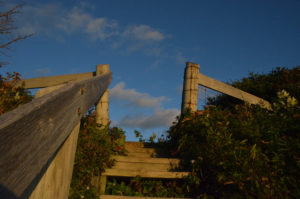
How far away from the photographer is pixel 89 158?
390 centimetres

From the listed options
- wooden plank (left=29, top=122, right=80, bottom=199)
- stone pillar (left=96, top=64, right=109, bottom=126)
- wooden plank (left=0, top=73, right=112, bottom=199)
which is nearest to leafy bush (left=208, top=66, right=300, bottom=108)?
stone pillar (left=96, top=64, right=109, bottom=126)

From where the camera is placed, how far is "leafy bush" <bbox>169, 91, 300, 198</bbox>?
2986mm

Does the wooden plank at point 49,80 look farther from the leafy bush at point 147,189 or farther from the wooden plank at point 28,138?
the wooden plank at point 28,138

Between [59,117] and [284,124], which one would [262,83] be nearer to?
[284,124]

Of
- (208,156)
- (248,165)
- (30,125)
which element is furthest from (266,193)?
(30,125)

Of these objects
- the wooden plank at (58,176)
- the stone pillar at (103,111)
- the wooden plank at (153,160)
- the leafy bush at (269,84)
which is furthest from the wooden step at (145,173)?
the leafy bush at (269,84)

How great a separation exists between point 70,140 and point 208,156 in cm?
235

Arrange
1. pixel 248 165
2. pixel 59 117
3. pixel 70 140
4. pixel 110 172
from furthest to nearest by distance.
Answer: pixel 110 172
pixel 248 165
pixel 70 140
pixel 59 117

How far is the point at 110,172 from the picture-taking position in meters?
3.99

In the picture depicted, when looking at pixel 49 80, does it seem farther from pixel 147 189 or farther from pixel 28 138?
pixel 28 138

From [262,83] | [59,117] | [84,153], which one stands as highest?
[262,83]

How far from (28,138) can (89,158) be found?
3.18 m

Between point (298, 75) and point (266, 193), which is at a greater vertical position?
point (298, 75)

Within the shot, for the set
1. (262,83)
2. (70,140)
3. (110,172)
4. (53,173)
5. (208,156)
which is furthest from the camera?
(262,83)
